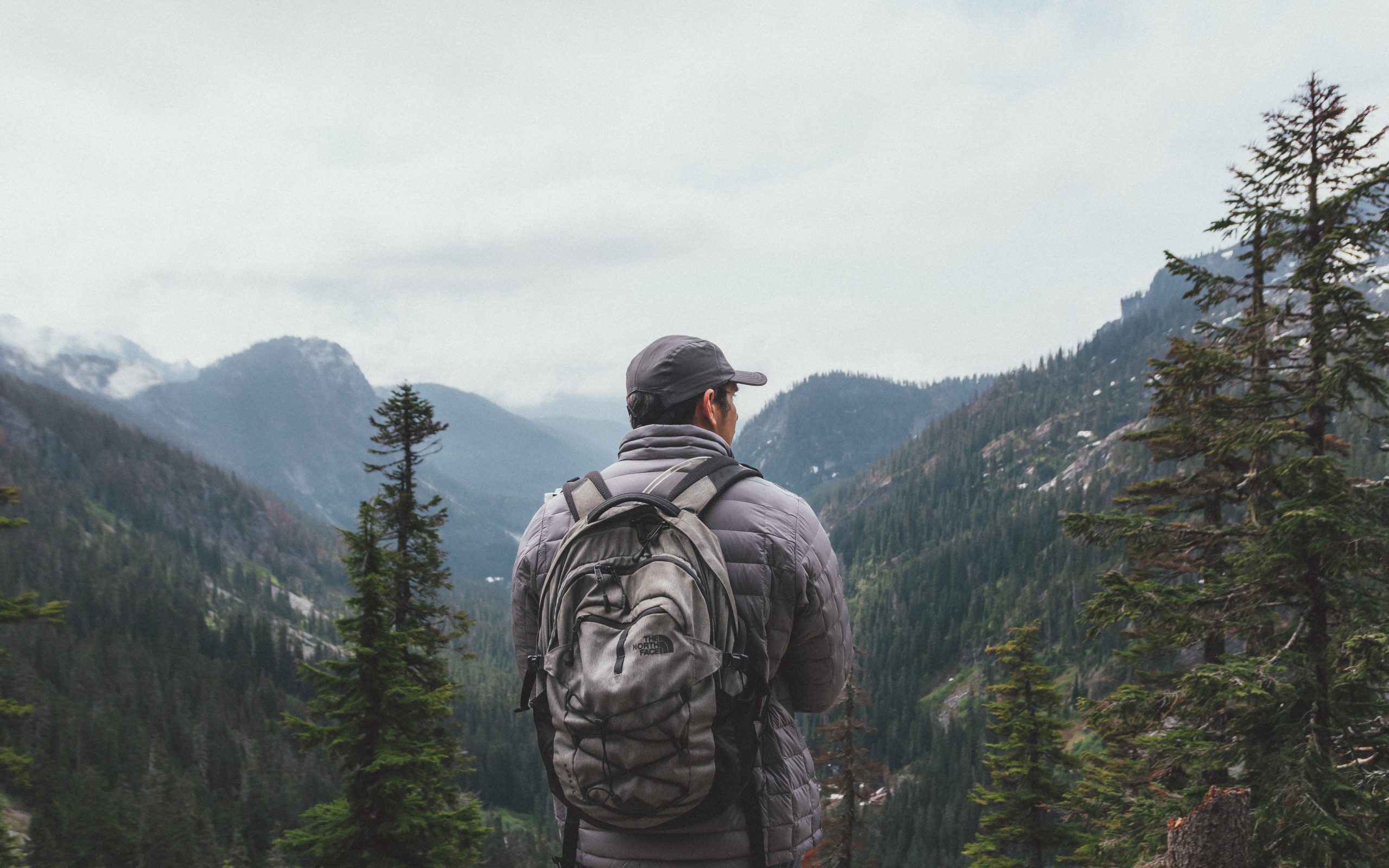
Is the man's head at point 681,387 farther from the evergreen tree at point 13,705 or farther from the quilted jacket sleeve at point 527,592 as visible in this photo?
the evergreen tree at point 13,705

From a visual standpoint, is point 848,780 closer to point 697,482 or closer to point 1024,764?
point 1024,764

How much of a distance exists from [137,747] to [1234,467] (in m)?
93.1

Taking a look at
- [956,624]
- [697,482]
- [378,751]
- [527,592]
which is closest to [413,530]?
[378,751]

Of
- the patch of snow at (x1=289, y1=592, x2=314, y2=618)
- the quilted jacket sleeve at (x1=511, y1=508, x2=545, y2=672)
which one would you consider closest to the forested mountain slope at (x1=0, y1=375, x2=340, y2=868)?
the patch of snow at (x1=289, y1=592, x2=314, y2=618)

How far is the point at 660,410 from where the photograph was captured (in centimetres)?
343

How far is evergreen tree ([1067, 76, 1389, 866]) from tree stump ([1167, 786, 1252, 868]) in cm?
365

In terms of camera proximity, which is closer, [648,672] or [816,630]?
[648,672]

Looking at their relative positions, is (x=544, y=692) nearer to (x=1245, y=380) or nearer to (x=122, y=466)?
(x=1245, y=380)

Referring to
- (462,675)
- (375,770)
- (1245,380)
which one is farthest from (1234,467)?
(462,675)

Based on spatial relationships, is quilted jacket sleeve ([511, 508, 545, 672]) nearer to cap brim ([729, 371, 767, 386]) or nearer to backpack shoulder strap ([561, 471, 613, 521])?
backpack shoulder strap ([561, 471, 613, 521])

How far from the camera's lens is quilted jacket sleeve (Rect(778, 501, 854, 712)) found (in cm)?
311

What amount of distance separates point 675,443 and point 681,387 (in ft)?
0.89

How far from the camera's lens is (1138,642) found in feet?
44.6

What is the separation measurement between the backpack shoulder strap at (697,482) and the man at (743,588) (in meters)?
0.07
